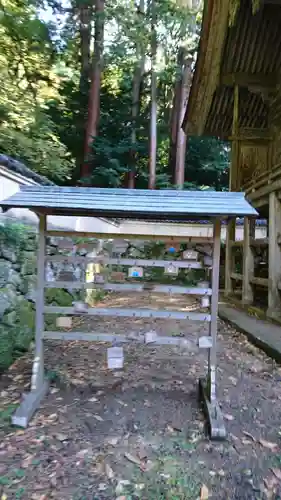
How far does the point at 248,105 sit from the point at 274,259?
5.42 metres

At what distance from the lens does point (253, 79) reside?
8.48 m

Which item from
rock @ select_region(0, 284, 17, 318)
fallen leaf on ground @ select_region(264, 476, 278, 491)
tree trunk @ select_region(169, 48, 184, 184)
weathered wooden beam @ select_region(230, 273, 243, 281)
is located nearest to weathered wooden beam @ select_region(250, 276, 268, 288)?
weathered wooden beam @ select_region(230, 273, 243, 281)

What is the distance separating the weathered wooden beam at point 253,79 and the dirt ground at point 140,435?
6.56 metres

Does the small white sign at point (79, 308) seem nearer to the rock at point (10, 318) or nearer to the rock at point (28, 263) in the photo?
the rock at point (10, 318)

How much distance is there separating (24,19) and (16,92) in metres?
1.86

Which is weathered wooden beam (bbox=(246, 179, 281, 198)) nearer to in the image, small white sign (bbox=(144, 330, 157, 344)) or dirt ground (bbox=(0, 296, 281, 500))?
dirt ground (bbox=(0, 296, 281, 500))

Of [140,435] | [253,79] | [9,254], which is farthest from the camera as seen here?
[253,79]

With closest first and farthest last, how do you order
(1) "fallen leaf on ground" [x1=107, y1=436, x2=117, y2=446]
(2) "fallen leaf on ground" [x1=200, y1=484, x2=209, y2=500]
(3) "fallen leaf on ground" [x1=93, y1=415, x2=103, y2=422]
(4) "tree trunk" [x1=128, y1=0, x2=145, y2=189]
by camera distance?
(2) "fallen leaf on ground" [x1=200, y1=484, x2=209, y2=500], (1) "fallen leaf on ground" [x1=107, y1=436, x2=117, y2=446], (3) "fallen leaf on ground" [x1=93, y1=415, x2=103, y2=422], (4) "tree trunk" [x1=128, y1=0, x2=145, y2=189]

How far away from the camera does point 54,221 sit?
873 cm

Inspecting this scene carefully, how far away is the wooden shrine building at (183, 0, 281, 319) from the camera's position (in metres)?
6.89

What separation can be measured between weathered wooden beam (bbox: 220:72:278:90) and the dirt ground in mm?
6561

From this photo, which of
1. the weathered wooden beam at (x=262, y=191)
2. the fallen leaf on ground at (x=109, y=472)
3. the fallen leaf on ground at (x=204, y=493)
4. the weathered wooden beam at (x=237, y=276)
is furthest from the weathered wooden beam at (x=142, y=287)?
the weathered wooden beam at (x=237, y=276)

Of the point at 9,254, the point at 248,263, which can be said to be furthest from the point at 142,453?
the point at 248,263

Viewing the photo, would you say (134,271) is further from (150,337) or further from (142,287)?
(150,337)
